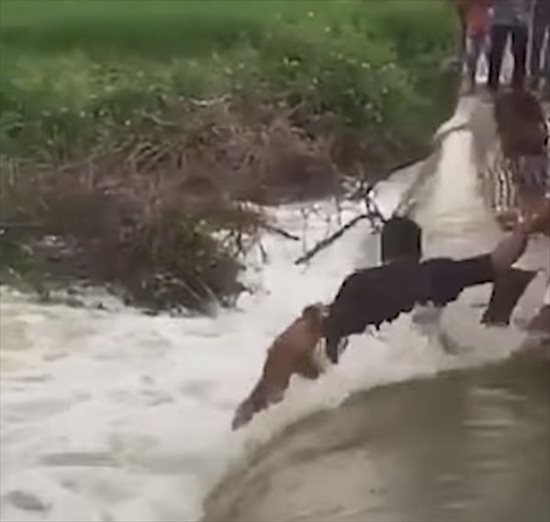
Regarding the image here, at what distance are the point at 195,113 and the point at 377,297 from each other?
18cm

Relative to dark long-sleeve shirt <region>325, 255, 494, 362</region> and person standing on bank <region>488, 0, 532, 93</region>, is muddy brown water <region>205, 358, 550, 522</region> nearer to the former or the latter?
dark long-sleeve shirt <region>325, 255, 494, 362</region>

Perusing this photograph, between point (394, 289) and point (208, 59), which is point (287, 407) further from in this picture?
point (208, 59)

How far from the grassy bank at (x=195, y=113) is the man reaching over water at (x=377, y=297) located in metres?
0.06

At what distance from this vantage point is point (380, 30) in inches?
39.8

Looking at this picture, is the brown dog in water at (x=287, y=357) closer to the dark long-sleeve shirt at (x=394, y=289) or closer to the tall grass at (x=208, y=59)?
the dark long-sleeve shirt at (x=394, y=289)

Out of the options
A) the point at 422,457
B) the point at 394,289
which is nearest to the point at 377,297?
the point at 394,289

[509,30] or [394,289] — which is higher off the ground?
[509,30]

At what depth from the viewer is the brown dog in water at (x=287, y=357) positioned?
1.02 m

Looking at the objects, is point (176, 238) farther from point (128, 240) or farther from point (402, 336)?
point (402, 336)

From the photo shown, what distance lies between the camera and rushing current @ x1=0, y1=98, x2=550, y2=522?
100 cm

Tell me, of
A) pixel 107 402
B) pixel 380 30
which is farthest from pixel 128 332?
pixel 380 30

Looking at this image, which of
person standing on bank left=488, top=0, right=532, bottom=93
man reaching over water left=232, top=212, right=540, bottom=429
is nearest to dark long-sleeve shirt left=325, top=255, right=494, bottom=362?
man reaching over water left=232, top=212, right=540, bottom=429

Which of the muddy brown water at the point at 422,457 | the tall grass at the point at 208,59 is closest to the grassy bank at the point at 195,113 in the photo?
the tall grass at the point at 208,59

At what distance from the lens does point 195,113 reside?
1.00 meters
